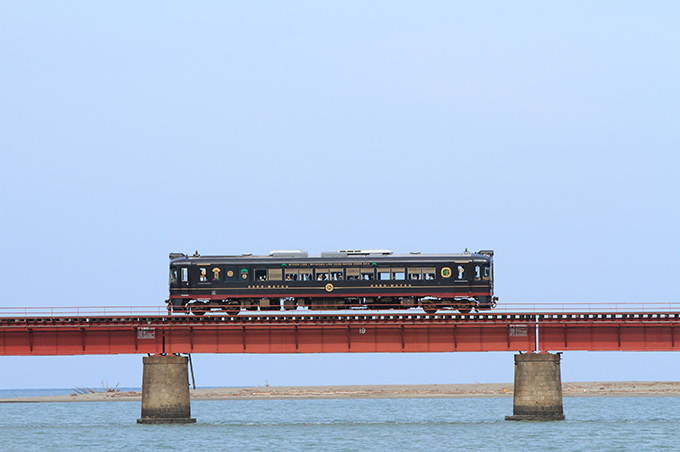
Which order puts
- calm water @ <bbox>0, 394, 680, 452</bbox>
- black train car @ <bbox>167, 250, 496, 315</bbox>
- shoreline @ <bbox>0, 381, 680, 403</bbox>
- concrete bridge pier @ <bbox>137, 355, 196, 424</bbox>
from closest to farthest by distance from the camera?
calm water @ <bbox>0, 394, 680, 452</bbox> < concrete bridge pier @ <bbox>137, 355, 196, 424</bbox> < black train car @ <bbox>167, 250, 496, 315</bbox> < shoreline @ <bbox>0, 381, 680, 403</bbox>

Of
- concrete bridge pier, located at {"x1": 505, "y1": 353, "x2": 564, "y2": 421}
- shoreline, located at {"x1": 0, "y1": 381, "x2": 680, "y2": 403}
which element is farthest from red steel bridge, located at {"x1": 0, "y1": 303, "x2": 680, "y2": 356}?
shoreline, located at {"x1": 0, "y1": 381, "x2": 680, "y2": 403}

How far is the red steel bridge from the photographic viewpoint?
2405 inches

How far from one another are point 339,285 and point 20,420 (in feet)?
118

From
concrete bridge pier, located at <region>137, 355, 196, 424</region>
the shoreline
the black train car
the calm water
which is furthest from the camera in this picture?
the shoreline

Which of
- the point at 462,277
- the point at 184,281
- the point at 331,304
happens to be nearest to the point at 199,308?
the point at 184,281

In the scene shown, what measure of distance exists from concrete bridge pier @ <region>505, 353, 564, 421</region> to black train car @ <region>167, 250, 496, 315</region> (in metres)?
4.40

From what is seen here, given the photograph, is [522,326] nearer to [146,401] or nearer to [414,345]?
[414,345]

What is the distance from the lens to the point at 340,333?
61312 mm

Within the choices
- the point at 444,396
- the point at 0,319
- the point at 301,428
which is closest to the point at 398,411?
the point at 444,396

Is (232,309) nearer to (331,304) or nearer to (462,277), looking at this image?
(331,304)

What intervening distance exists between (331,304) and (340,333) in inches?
108

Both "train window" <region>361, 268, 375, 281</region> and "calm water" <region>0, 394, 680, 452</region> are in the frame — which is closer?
"calm water" <region>0, 394, 680, 452</region>

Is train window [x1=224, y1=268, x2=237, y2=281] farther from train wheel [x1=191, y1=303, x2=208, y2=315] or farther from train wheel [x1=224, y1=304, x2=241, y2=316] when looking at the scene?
train wheel [x1=191, y1=303, x2=208, y2=315]

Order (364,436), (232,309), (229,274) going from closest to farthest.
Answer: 1. (364,436)
2. (229,274)
3. (232,309)
